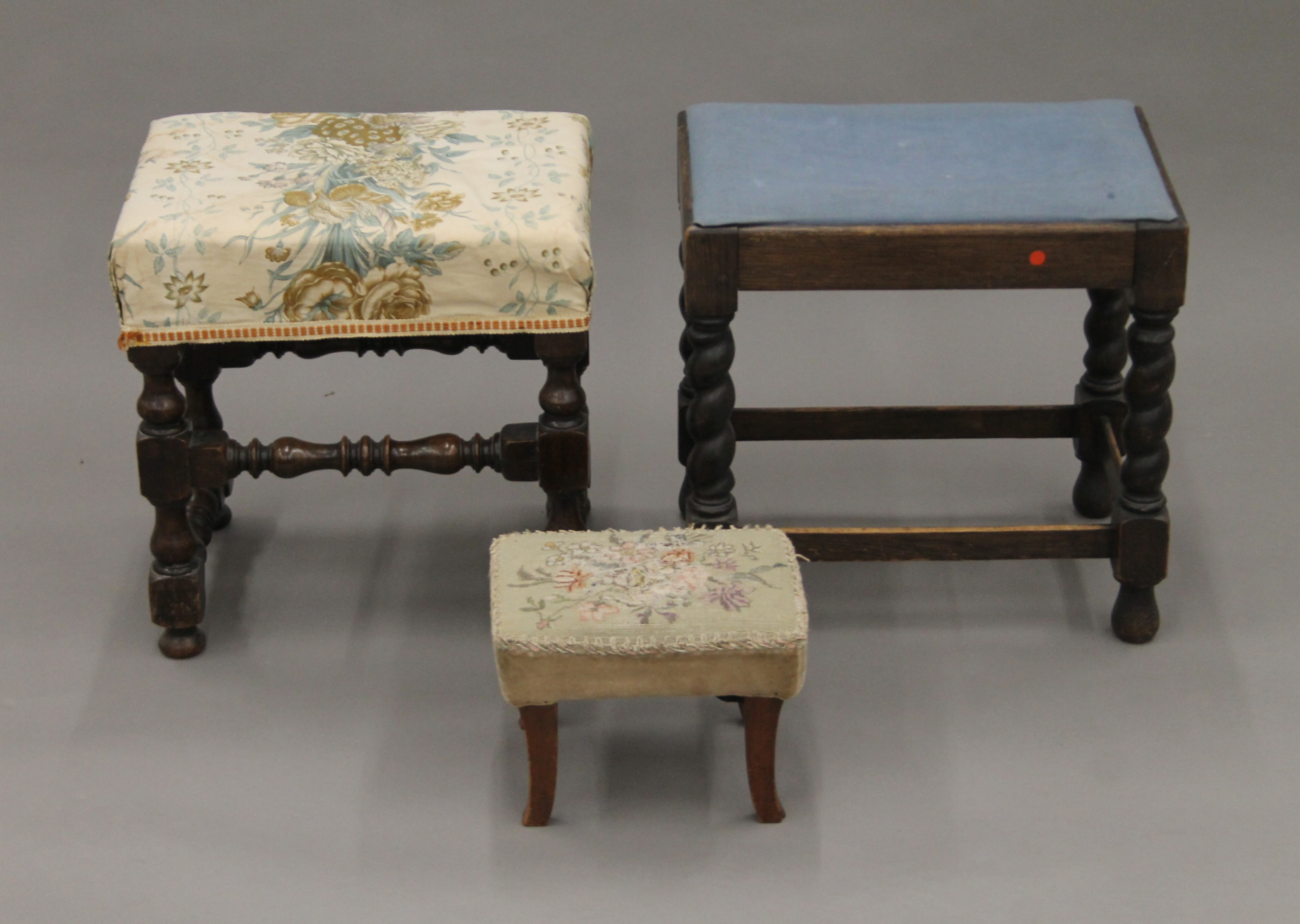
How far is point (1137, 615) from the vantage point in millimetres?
3322

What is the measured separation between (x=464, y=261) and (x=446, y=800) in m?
0.76

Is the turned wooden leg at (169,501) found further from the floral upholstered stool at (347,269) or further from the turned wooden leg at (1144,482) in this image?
the turned wooden leg at (1144,482)

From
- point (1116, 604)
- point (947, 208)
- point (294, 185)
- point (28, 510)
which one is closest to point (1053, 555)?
point (1116, 604)

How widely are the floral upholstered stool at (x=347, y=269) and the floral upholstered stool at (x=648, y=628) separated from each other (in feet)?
1.12

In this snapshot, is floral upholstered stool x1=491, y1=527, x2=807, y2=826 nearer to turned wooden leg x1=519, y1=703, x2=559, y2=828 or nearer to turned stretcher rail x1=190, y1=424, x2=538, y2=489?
turned wooden leg x1=519, y1=703, x2=559, y2=828

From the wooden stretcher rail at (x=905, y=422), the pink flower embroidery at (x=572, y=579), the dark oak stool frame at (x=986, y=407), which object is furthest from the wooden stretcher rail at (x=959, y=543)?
the pink flower embroidery at (x=572, y=579)

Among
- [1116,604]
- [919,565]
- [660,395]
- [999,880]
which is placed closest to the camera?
[999,880]

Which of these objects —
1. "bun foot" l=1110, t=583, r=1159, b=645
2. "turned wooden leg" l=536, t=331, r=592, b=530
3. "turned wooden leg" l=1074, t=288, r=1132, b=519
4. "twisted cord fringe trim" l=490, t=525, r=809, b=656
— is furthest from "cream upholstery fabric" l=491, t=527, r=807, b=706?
"turned wooden leg" l=1074, t=288, r=1132, b=519

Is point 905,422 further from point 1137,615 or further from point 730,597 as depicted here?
point 730,597

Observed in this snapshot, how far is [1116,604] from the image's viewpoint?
132 inches

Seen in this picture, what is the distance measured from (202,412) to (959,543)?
1257mm

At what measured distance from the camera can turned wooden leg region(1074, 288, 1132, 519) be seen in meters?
3.53

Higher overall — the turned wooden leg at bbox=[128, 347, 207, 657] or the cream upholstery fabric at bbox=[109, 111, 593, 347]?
the cream upholstery fabric at bbox=[109, 111, 593, 347]

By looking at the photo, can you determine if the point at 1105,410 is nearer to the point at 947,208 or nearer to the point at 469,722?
the point at 947,208
